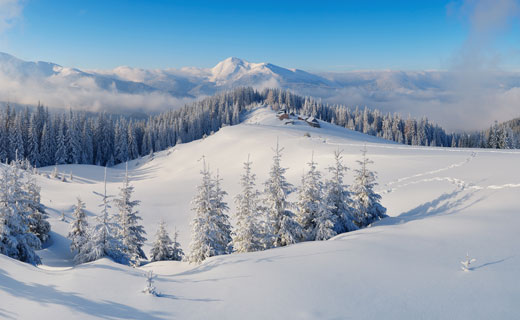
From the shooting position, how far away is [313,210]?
16828mm

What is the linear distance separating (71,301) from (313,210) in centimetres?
1237

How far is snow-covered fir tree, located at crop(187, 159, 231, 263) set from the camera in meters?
14.7

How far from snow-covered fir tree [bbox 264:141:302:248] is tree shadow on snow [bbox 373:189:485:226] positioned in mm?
5691

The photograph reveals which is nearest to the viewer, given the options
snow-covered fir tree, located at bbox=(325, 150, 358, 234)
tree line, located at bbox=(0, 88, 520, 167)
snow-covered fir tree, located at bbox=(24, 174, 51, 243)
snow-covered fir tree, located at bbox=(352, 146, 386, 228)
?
snow-covered fir tree, located at bbox=(325, 150, 358, 234)

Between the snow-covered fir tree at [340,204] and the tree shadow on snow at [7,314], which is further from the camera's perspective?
the snow-covered fir tree at [340,204]

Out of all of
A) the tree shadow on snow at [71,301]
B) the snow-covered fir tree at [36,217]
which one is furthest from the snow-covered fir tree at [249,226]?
the snow-covered fir tree at [36,217]

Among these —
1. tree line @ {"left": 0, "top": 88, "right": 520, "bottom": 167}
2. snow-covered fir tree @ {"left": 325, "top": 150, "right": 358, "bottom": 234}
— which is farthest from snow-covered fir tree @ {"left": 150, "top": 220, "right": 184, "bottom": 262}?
tree line @ {"left": 0, "top": 88, "right": 520, "bottom": 167}

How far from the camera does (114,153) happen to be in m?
95.9

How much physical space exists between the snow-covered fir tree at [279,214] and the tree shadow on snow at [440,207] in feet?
18.7

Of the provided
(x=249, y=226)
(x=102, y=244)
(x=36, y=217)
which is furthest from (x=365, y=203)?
(x=36, y=217)

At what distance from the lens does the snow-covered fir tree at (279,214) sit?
15984mm

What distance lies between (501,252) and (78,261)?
1770cm

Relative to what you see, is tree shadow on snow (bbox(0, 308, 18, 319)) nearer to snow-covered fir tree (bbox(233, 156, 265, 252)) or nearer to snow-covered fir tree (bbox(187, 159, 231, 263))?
snow-covered fir tree (bbox(187, 159, 231, 263))

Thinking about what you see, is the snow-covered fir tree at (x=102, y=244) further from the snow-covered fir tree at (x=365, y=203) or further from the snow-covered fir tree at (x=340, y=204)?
the snow-covered fir tree at (x=365, y=203)
